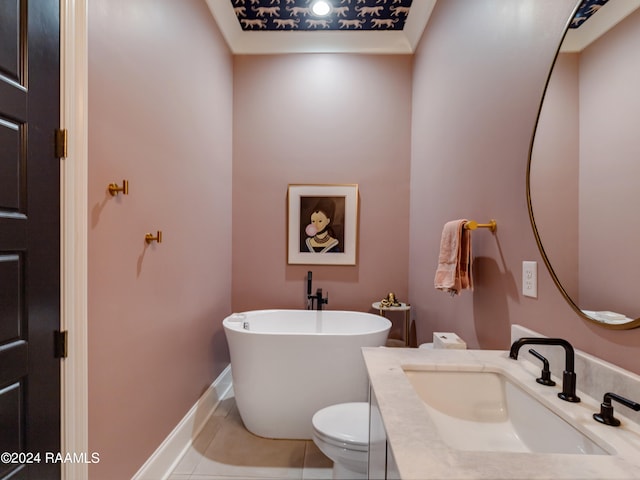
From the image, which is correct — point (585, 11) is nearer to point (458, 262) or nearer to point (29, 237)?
point (458, 262)

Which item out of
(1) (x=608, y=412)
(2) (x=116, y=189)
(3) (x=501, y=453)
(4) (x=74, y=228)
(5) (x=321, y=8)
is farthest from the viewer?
(5) (x=321, y=8)

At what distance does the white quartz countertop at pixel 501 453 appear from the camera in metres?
0.53

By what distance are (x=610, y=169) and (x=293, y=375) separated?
1.79 m

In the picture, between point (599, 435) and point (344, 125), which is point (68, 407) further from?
point (344, 125)

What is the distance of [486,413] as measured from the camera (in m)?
0.99

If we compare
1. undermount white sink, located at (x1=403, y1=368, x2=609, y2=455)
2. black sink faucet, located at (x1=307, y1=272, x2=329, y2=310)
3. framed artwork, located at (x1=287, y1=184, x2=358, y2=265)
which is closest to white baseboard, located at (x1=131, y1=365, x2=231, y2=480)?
black sink faucet, located at (x1=307, y1=272, x2=329, y2=310)

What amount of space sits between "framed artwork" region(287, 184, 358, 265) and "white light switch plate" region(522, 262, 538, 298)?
1723 millimetres

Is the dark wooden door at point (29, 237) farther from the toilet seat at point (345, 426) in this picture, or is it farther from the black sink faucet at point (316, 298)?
the black sink faucet at point (316, 298)

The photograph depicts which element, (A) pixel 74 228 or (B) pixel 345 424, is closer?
(A) pixel 74 228

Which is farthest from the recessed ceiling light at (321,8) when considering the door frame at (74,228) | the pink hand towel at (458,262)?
the pink hand towel at (458,262)

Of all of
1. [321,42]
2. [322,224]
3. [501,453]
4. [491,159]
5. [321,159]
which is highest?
[321,42]

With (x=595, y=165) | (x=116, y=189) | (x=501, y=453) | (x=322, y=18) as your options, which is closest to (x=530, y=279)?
(x=595, y=165)

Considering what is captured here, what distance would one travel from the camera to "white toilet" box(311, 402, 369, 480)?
134 centimetres

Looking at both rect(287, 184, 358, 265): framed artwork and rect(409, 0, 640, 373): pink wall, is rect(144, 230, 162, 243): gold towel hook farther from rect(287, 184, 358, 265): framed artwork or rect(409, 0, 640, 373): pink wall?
rect(409, 0, 640, 373): pink wall
